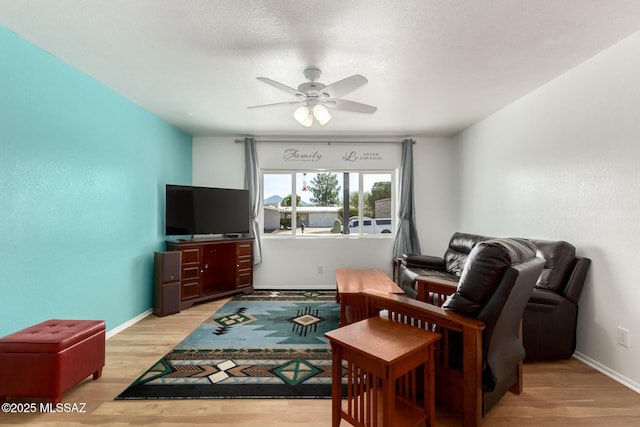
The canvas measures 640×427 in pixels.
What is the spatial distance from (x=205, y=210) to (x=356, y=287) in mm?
2441

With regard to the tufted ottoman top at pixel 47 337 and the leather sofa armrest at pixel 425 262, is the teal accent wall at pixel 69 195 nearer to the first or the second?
the tufted ottoman top at pixel 47 337

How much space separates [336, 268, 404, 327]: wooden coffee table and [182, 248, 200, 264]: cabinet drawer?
1.91m

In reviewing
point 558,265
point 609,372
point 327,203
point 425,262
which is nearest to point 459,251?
point 425,262

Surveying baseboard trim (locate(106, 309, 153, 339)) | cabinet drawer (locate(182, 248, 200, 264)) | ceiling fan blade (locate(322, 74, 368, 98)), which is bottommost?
baseboard trim (locate(106, 309, 153, 339))

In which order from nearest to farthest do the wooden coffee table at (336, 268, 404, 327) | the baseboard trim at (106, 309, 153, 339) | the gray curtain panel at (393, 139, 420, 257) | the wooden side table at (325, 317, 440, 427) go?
the wooden side table at (325, 317, 440, 427), the wooden coffee table at (336, 268, 404, 327), the baseboard trim at (106, 309, 153, 339), the gray curtain panel at (393, 139, 420, 257)

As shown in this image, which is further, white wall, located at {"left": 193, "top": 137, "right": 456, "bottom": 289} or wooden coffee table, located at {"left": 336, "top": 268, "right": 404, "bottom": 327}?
white wall, located at {"left": 193, "top": 137, "right": 456, "bottom": 289}

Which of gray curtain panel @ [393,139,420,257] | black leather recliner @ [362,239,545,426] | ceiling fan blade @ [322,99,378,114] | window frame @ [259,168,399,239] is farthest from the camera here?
window frame @ [259,168,399,239]

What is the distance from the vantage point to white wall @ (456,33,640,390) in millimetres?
2004

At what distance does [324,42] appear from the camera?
80.5 inches

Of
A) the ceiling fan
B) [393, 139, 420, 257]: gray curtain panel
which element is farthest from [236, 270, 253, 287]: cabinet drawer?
the ceiling fan

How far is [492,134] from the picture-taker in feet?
11.9

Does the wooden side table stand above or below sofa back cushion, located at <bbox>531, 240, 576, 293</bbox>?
below

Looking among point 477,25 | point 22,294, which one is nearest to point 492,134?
point 477,25

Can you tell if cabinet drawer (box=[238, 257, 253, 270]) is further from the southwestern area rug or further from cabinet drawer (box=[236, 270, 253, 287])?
the southwestern area rug
